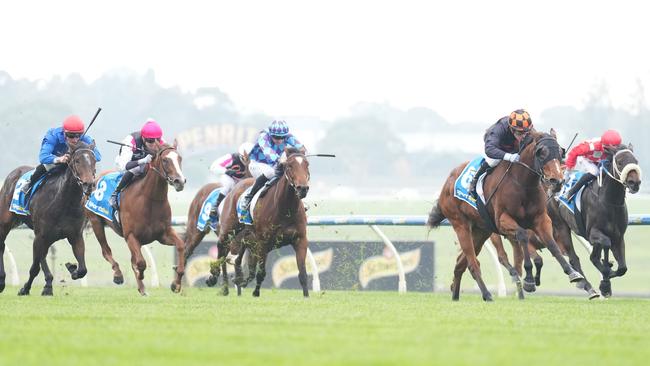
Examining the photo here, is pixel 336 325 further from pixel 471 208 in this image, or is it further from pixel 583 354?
pixel 471 208

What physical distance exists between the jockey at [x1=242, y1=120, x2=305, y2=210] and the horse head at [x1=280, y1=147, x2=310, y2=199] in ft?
1.72

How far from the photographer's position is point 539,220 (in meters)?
11.6

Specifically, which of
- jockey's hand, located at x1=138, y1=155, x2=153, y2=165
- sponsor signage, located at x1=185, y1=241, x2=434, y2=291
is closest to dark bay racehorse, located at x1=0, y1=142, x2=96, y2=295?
jockey's hand, located at x1=138, y1=155, x2=153, y2=165

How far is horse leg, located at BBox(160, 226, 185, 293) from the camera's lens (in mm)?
12109

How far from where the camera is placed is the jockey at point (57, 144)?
12.6 m

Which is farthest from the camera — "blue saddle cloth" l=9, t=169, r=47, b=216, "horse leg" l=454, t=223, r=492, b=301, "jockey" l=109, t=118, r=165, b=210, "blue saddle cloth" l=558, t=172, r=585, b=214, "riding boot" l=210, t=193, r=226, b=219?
"riding boot" l=210, t=193, r=226, b=219

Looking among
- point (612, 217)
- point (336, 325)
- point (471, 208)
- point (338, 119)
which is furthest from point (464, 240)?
point (338, 119)

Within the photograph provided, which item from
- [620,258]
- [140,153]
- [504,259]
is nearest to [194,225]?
[140,153]

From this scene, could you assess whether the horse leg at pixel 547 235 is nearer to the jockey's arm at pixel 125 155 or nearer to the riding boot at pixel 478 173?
the riding boot at pixel 478 173

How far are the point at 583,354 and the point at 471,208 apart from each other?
584 cm

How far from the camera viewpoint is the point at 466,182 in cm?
1241

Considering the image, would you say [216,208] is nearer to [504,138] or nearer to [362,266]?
[362,266]

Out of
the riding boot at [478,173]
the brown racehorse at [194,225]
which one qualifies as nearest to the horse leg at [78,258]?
the brown racehorse at [194,225]

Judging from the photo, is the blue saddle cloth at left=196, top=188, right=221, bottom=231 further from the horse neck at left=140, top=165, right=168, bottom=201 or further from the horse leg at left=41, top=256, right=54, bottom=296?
the horse neck at left=140, top=165, right=168, bottom=201
